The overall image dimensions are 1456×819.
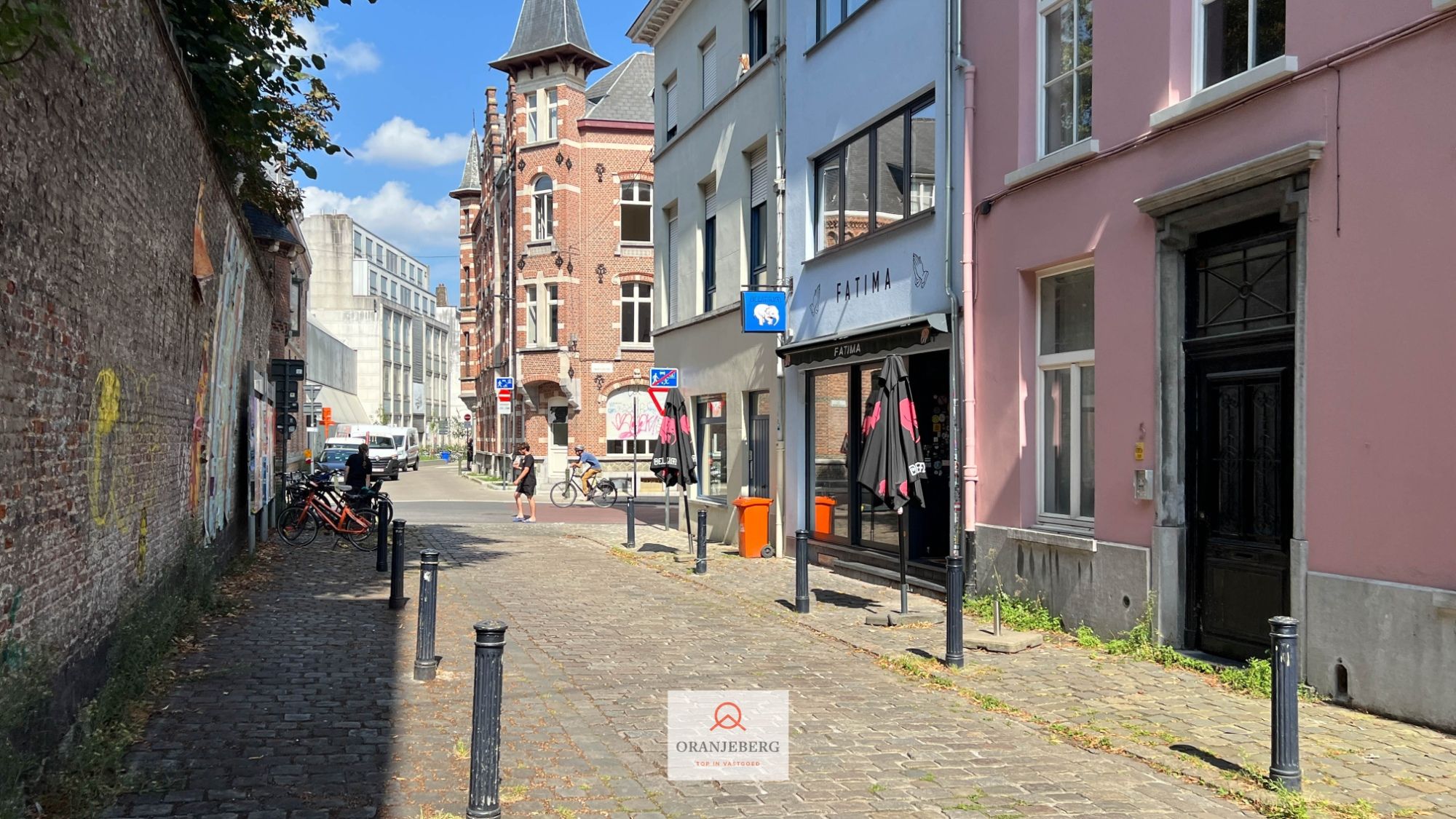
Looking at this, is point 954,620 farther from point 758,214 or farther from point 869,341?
point 758,214

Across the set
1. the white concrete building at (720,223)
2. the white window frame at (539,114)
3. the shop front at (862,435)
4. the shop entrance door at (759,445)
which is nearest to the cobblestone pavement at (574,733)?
the shop front at (862,435)

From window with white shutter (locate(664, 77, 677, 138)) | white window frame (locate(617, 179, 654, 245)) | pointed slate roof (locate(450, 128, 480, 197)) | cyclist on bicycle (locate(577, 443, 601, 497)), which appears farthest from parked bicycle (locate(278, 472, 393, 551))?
pointed slate roof (locate(450, 128, 480, 197))

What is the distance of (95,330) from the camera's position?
6.57m

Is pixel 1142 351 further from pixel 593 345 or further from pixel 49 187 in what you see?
pixel 593 345

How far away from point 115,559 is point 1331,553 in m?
7.76

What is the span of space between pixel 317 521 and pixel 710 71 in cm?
1020

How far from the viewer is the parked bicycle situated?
18.8 m

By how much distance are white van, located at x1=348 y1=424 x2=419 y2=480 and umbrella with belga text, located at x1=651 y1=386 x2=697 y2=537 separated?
27431mm

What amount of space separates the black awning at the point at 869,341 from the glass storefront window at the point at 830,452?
1.40 feet

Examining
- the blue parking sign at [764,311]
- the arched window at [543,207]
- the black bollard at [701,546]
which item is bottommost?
the black bollard at [701,546]

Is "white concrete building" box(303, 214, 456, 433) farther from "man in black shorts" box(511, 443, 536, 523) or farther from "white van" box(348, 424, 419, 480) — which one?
"man in black shorts" box(511, 443, 536, 523)

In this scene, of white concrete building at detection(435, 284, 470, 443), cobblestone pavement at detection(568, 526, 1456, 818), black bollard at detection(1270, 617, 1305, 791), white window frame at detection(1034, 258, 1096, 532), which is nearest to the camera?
black bollard at detection(1270, 617, 1305, 791)

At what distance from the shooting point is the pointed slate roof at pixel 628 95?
39.8 metres

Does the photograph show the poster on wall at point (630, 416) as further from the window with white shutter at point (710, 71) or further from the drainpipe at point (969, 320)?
the drainpipe at point (969, 320)
